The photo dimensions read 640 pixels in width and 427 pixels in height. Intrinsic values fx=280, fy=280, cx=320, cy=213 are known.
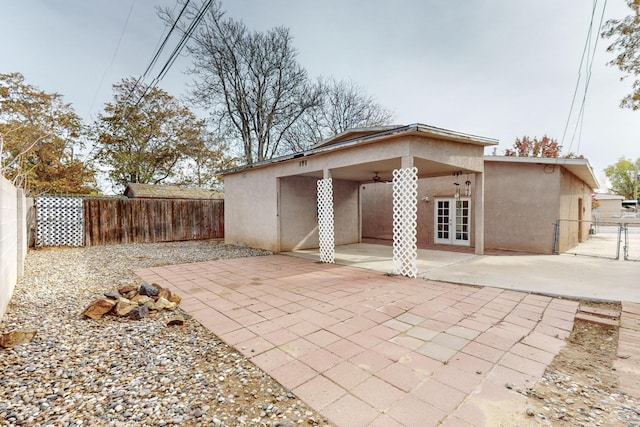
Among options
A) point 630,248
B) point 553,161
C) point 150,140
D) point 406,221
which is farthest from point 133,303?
point 150,140

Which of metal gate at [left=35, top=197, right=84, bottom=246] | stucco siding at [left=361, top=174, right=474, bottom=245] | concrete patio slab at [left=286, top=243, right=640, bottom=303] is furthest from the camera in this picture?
stucco siding at [left=361, top=174, right=474, bottom=245]

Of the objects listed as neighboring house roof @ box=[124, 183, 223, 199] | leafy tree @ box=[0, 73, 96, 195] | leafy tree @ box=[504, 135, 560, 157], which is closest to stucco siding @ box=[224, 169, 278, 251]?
neighboring house roof @ box=[124, 183, 223, 199]

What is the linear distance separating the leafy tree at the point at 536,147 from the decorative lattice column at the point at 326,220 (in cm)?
2042

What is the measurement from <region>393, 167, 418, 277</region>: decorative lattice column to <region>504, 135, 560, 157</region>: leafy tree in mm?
20490

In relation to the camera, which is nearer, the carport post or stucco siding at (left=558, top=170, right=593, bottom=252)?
the carport post

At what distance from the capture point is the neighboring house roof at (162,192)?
16547 millimetres

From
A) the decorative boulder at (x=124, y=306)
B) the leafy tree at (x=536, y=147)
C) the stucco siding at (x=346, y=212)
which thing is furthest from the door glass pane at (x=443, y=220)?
the leafy tree at (x=536, y=147)

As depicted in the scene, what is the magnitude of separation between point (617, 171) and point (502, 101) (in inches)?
2185

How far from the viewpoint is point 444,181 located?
10742 mm

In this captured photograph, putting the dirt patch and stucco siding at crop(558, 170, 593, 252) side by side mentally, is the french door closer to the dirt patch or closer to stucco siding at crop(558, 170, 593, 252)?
stucco siding at crop(558, 170, 593, 252)

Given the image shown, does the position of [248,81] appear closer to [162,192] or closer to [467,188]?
[162,192]

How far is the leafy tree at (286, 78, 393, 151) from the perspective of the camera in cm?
2050

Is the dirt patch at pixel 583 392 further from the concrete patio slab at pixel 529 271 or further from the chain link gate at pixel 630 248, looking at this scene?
the chain link gate at pixel 630 248

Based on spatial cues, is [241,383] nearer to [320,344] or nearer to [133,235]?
[320,344]
